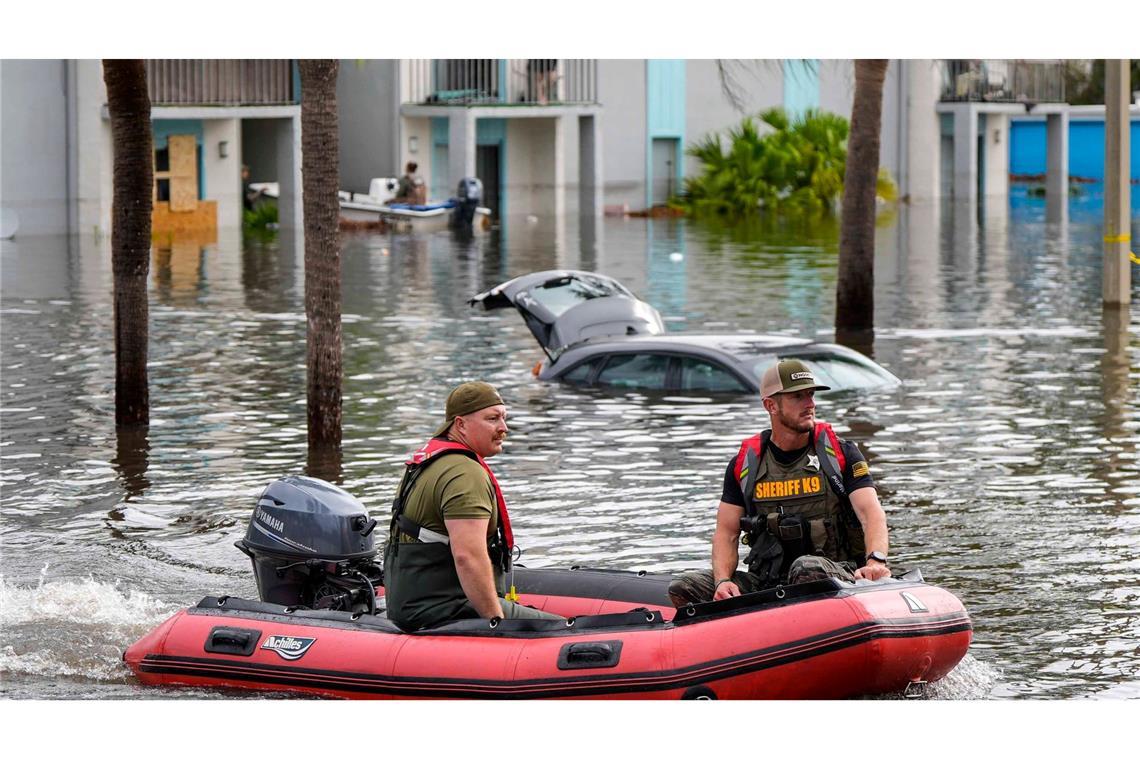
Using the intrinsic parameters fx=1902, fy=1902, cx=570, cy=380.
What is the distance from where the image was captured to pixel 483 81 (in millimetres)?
50906

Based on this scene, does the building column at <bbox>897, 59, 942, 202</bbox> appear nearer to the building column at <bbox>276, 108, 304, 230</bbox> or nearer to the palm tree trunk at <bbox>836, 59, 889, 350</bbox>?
the building column at <bbox>276, 108, 304, 230</bbox>

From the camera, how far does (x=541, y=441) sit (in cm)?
1639

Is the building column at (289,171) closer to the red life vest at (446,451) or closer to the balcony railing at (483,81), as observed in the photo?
the balcony railing at (483,81)

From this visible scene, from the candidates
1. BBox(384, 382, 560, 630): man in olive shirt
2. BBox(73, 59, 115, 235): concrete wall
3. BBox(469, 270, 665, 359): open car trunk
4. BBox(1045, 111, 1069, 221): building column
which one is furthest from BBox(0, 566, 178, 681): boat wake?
BBox(1045, 111, 1069, 221): building column

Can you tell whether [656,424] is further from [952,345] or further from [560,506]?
[952,345]

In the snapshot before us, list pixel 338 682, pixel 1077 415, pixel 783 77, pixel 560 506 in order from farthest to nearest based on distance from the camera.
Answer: pixel 783 77 → pixel 1077 415 → pixel 560 506 → pixel 338 682

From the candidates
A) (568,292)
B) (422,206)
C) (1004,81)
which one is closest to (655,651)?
(568,292)

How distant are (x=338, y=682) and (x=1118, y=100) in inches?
705

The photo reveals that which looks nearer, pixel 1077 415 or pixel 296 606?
pixel 296 606

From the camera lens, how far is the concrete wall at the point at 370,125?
162ft

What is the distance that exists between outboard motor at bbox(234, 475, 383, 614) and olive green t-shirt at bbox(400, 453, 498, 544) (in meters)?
1.21

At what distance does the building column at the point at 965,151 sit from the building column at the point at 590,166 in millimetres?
13708
